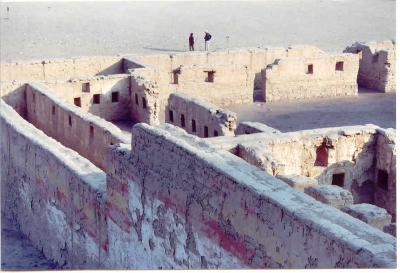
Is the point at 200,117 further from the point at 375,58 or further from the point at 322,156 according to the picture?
the point at 375,58

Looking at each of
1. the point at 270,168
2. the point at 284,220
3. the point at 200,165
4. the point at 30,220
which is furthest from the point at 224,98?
the point at 284,220

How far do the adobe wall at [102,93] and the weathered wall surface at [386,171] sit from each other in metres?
9.81

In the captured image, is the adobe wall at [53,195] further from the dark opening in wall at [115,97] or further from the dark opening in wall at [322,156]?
the dark opening in wall at [115,97]

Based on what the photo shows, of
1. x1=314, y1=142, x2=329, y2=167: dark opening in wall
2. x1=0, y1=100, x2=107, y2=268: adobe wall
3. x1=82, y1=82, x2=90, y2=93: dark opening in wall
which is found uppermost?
x1=314, y1=142, x2=329, y2=167: dark opening in wall

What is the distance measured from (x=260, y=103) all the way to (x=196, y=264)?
15.7 metres

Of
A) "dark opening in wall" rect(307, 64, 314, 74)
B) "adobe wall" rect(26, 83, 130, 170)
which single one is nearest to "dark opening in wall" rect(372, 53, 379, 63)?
"dark opening in wall" rect(307, 64, 314, 74)

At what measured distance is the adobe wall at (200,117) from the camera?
59.8 feet

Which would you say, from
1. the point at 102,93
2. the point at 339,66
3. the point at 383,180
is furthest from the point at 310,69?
the point at 383,180

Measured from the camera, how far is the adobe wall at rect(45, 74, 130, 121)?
882 inches

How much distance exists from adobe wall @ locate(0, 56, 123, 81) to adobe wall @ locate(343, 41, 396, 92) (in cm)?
836

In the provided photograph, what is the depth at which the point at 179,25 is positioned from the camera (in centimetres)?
→ 4519

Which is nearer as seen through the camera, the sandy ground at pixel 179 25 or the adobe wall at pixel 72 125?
the adobe wall at pixel 72 125

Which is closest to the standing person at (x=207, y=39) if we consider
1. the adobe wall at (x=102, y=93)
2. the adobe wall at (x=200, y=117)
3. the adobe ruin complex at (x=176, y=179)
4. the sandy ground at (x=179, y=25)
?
the sandy ground at (x=179, y=25)

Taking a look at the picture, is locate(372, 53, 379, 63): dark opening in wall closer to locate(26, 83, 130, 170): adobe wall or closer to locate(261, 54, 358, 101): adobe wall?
locate(261, 54, 358, 101): adobe wall
